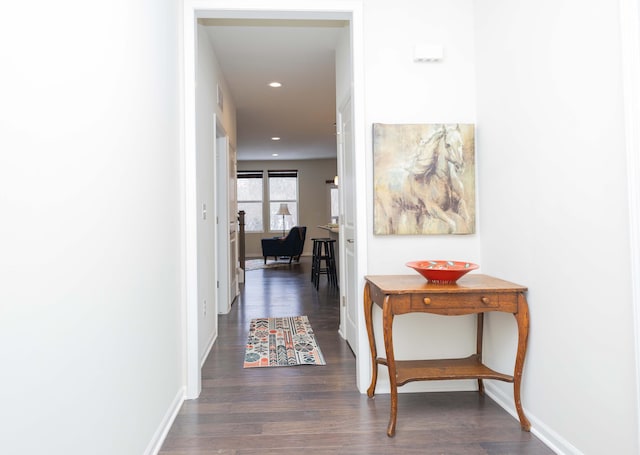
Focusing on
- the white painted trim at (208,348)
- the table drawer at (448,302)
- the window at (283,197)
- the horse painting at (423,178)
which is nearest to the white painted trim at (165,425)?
the white painted trim at (208,348)

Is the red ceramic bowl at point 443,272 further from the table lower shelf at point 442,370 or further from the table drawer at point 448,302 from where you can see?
the table lower shelf at point 442,370

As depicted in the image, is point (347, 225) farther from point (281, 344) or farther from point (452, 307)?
point (452, 307)

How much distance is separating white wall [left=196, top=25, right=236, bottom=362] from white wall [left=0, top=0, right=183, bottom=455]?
106 centimetres

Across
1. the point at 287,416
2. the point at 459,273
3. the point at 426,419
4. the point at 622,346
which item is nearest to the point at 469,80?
the point at 459,273

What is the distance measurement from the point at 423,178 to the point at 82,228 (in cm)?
190

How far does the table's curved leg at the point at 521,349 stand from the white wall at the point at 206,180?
203 centimetres

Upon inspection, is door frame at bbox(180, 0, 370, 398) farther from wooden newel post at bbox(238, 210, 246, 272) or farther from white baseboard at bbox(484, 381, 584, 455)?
wooden newel post at bbox(238, 210, 246, 272)

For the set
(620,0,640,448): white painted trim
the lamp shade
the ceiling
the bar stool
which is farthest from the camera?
the lamp shade

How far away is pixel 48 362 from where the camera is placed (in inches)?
44.2

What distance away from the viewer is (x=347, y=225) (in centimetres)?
364

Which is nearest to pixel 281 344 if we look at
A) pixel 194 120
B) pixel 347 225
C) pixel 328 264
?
pixel 347 225

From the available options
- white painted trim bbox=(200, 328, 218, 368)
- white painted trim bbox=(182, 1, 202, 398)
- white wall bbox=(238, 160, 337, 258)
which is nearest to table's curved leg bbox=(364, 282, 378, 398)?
white painted trim bbox=(182, 1, 202, 398)

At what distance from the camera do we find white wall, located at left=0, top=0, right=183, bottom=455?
998mm

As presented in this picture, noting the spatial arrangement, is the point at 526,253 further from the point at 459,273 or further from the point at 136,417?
the point at 136,417
